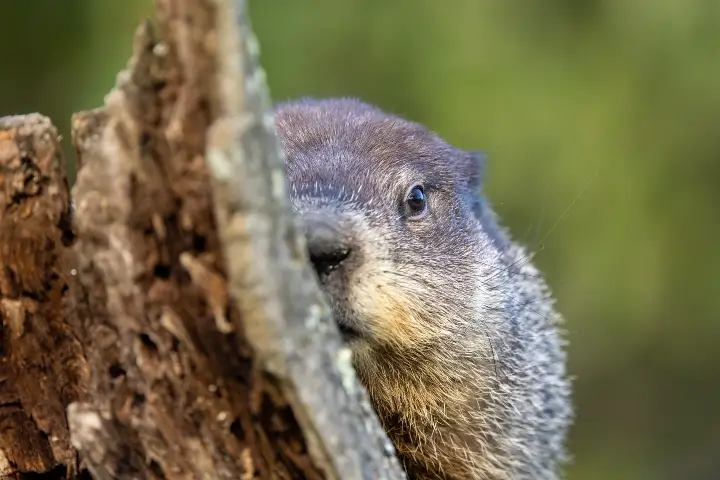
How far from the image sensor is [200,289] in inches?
41.0

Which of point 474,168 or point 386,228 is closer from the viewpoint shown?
point 386,228

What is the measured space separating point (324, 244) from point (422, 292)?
1.21 feet

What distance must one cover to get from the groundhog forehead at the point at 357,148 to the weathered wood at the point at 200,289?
72cm

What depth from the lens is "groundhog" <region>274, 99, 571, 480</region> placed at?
1.62m

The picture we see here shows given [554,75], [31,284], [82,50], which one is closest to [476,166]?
[31,284]

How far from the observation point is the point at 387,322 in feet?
5.39

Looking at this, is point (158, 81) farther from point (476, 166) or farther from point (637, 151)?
point (637, 151)

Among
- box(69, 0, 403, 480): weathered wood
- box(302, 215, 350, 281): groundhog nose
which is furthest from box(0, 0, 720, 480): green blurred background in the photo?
box(69, 0, 403, 480): weathered wood

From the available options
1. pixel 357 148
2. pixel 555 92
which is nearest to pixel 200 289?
pixel 357 148

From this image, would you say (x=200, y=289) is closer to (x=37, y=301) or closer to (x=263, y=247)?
(x=263, y=247)

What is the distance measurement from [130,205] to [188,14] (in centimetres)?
24

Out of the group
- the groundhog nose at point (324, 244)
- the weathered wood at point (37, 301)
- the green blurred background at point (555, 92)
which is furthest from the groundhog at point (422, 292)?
the green blurred background at point (555, 92)

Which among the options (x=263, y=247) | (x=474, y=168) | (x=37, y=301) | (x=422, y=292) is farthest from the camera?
(x=474, y=168)

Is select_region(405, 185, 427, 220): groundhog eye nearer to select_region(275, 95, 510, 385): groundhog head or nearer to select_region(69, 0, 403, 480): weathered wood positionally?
select_region(275, 95, 510, 385): groundhog head
